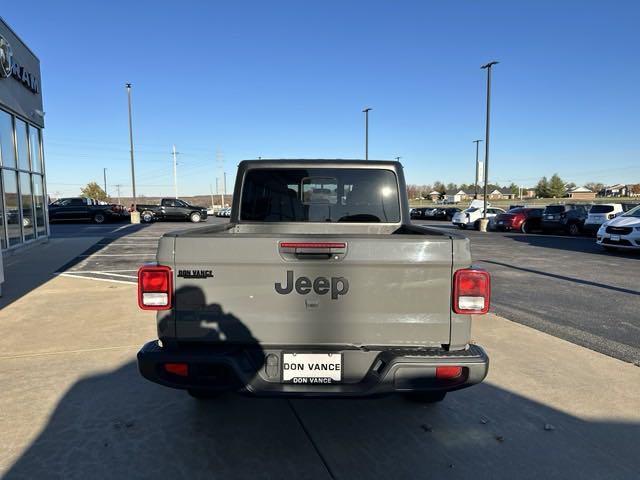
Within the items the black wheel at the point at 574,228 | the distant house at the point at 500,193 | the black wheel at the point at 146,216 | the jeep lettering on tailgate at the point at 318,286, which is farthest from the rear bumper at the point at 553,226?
the distant house at the point at 500,193

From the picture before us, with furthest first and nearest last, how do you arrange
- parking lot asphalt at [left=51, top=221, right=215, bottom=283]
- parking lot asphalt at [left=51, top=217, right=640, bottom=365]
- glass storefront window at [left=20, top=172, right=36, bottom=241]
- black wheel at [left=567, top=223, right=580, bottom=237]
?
black wheel at [left=567, top=223, right=580, bottom=237], glass storefront window at [left=20, top=172, right=36, bottom=241], parking lot asphalt at [left=51, top=221, right=215, bottom=283], parking lot asphalt at [left=51, top=217, right=640, bottom=365]

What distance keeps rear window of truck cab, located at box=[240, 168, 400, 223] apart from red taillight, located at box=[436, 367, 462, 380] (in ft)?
5.97

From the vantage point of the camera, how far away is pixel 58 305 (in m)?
6.44

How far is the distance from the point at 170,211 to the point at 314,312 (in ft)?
98.1

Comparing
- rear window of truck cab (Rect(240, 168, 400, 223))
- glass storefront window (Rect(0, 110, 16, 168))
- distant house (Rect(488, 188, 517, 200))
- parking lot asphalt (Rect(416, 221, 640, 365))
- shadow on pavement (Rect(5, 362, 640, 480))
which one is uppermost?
distant house (Rect(488, 188, 517, 200))

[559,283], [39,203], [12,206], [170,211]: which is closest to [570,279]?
[559,283]

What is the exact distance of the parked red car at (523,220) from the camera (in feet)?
73.6

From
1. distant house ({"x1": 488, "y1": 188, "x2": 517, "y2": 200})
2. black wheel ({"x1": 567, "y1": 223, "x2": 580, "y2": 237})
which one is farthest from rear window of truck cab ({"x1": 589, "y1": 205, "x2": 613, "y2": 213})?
distant house ({"x1": 488, "y1": 188, "x2": 517, "y2": 200})

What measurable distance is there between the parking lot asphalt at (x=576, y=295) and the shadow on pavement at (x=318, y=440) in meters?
2.07

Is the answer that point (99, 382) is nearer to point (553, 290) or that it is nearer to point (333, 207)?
point (333, 207)

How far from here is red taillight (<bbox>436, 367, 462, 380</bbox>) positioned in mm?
2514

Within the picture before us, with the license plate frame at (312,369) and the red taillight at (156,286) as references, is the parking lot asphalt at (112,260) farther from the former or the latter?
the license plate frame at (312,369)

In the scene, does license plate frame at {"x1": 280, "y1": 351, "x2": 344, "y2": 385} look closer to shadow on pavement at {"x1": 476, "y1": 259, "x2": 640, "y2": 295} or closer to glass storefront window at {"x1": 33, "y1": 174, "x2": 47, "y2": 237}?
shadow on pavement at {"x1": 476, "y1": 259, "x2": 640, "y2": 295}

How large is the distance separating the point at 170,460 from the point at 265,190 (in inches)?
95.1
